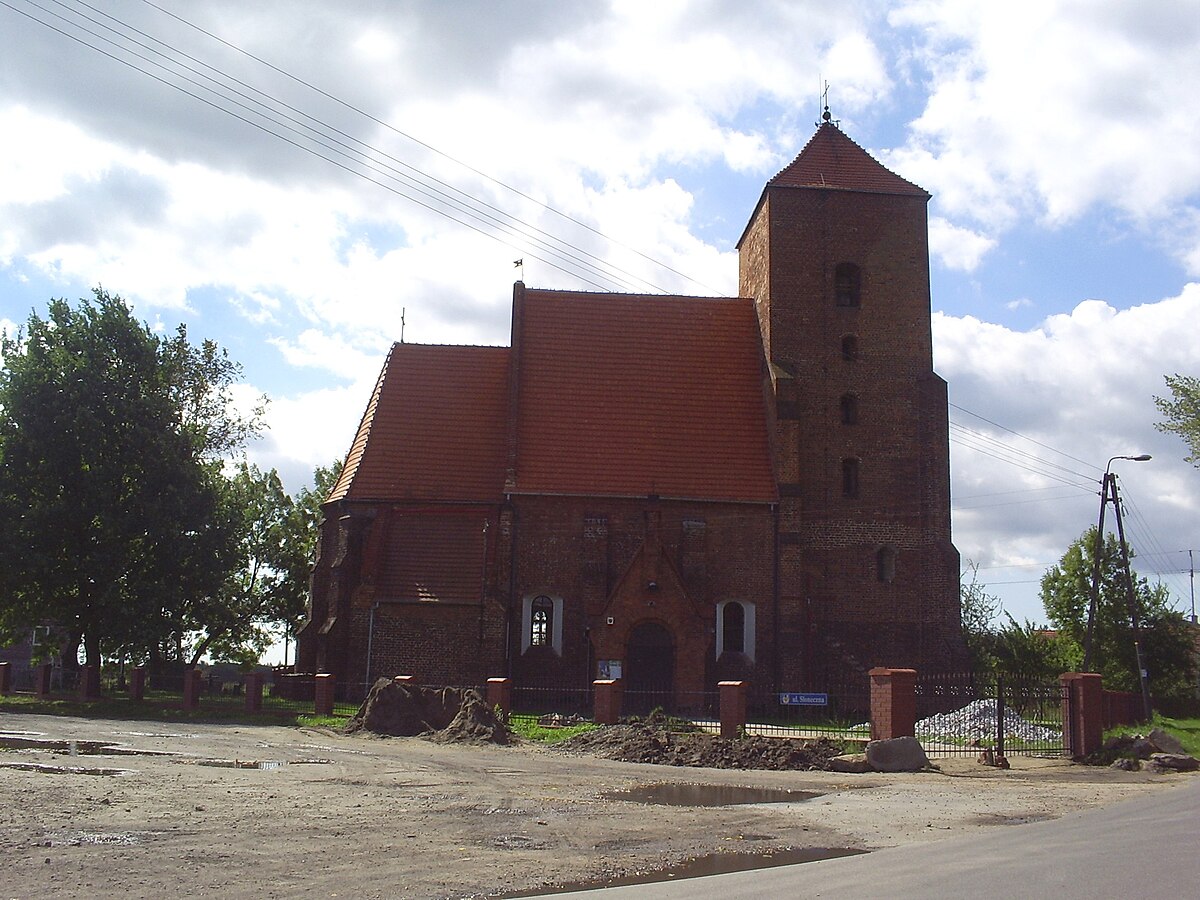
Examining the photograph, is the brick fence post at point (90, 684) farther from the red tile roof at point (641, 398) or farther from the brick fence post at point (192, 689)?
the red tile roof at point (641, 398)

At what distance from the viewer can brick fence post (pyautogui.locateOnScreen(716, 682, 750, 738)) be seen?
22234mm

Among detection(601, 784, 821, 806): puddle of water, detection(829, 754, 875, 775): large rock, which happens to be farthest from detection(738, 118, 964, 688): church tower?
detection(601, 784, 821, 806): puddle of water

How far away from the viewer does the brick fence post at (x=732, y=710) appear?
22.2m

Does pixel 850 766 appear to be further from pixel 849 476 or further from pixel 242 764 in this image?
pixel 849 476

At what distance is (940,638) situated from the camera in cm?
3089

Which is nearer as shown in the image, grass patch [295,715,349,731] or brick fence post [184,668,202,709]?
grass patch [295,715,349,731]

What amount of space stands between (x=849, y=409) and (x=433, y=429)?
1261 cm

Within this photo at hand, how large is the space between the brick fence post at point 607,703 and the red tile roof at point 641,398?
850cm

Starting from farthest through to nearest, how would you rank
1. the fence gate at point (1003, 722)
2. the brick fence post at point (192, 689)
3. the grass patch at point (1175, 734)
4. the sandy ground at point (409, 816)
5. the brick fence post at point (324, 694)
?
the brick fence post at point (192, 689) < the brick fence post at point (324, 694) < the grass patch at point (1175, 734) < the fence gate at point (1003, 722) < the sandy ground at point (409, 816)

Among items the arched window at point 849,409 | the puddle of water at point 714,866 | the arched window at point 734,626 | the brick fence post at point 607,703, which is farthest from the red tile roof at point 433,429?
the puddle of water at point 714,866

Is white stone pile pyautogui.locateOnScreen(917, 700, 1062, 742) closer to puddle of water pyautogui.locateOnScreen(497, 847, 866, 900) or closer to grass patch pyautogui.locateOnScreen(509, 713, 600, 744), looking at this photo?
grass patch pyautogui.locateOnScreen(509, 713, 600, 744)

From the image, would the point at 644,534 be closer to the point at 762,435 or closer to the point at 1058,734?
the point at 762,435

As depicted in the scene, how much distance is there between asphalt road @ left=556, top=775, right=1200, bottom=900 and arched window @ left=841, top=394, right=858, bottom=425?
72.8ft

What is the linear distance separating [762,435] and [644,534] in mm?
5009
